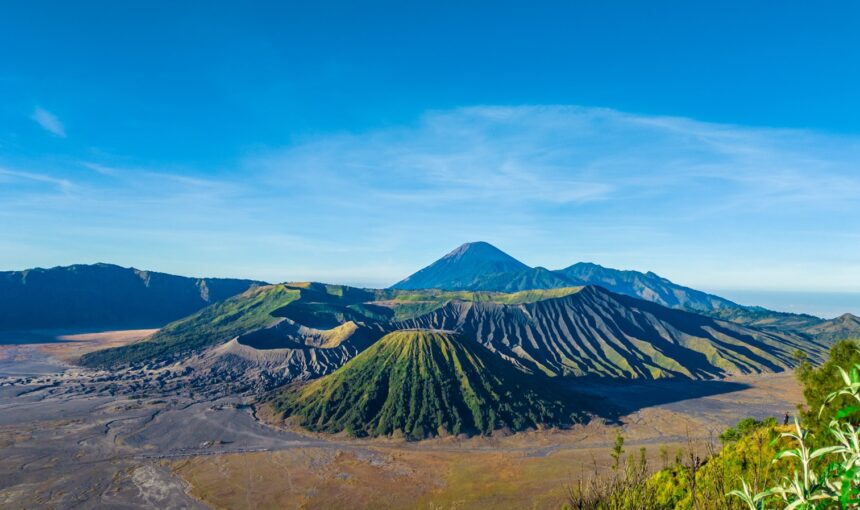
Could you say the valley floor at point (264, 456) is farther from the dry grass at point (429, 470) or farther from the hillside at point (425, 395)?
the hillside at point (425, 395)

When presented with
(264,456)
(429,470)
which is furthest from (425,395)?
(264,456)

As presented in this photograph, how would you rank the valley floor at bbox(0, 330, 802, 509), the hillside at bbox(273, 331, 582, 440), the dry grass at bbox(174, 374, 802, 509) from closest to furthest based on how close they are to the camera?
the dry grass at bbox(174, 374, 802, 509) → the valley floor at bbox(0, 330, 802, 509) → the hillside at bbox(273, 331, 582, 440)

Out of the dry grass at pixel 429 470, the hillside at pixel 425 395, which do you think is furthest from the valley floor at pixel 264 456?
the hillside at pixel 425 395

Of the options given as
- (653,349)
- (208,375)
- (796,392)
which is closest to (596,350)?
(653,349)

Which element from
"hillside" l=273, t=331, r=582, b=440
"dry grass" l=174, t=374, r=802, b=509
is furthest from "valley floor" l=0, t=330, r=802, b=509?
"hillside" l=273, t=331, r=582, b=440

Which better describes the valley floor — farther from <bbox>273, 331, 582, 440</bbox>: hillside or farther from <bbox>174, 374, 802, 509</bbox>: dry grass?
<bbox>273, 331, 582, 440</bbox>: hillside

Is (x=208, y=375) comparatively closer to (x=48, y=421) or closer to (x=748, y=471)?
(x=48, y=421)
